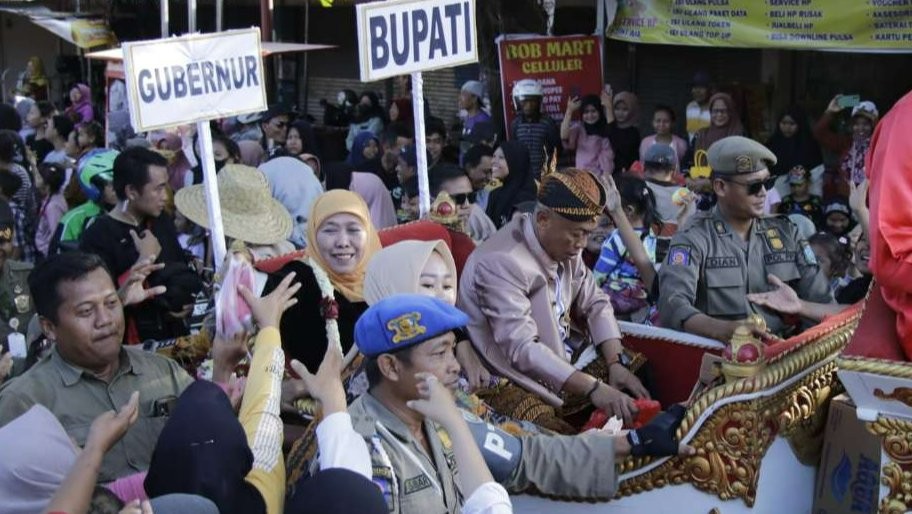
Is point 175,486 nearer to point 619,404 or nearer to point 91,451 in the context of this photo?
point 91,451

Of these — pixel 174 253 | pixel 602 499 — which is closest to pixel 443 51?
pixel 174 253

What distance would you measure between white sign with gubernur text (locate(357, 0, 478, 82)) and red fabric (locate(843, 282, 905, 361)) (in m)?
2.83

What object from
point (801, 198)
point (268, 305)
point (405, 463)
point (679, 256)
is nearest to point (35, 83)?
point (801, 198)

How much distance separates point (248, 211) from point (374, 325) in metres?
3.01

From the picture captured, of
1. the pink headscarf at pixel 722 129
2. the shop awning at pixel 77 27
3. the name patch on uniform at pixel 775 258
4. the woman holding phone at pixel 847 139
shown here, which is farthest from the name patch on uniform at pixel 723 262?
the shop awning at pixel 77 27

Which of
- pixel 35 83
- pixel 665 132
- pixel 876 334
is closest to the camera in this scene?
pixel 876 334

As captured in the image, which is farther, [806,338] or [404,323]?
[806,338]

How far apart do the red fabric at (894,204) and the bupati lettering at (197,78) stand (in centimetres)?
291

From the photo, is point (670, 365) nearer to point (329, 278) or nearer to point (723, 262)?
point (723, 262)

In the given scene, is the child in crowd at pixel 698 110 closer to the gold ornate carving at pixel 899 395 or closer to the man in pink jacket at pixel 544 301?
the man in pink jacket at pixel 544 301

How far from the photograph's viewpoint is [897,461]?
141 inches

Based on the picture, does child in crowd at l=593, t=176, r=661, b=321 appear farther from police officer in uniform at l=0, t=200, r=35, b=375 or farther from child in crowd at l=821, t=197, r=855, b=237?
police officer in uniform at l=0, t=200, r=35, b=375

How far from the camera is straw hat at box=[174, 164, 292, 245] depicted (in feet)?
19.7

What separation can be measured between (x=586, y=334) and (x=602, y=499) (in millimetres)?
1364
